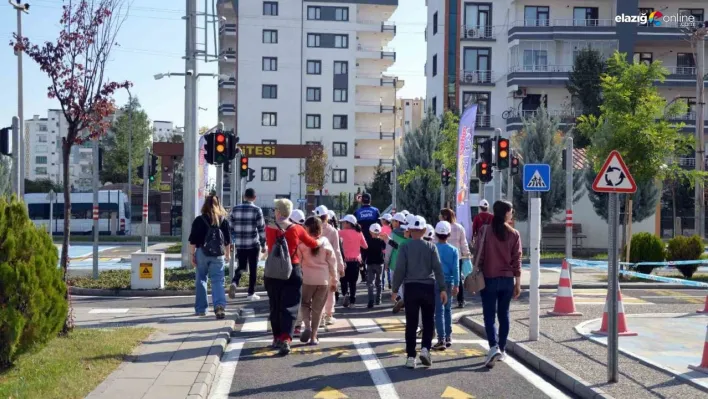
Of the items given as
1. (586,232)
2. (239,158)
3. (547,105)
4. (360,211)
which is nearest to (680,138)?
(360,211)

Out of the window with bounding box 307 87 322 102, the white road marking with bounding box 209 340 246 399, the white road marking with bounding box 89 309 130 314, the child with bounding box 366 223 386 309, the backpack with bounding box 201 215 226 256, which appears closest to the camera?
the white road marking with bounding box 209 340 246 399

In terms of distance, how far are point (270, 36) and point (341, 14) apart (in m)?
6.62

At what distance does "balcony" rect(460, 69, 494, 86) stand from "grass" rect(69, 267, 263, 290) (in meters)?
40.4

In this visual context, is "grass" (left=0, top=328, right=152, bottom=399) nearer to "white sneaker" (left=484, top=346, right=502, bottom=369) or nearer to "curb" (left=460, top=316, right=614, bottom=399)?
"white sneaker" (left=484, top=346, right=502, bottom=369)

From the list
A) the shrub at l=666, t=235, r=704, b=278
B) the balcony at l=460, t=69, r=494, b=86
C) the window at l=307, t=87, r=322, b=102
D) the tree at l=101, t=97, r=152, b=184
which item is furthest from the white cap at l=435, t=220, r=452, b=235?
the tree at l=101, t=97, r=152, b=184

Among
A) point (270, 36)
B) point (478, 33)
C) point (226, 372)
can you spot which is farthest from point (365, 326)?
point (270, 36)

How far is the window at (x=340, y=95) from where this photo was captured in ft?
241

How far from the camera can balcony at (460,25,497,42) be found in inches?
2338

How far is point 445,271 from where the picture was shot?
35.4 feet

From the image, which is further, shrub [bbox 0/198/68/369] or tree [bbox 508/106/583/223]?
tree [bbox 508/106/583/223]

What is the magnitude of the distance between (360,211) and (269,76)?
5619 cm

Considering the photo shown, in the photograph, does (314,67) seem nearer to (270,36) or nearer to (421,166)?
(270,36)

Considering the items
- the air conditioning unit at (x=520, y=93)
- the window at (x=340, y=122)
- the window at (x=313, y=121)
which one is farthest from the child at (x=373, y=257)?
the window at (x=340, y=122)

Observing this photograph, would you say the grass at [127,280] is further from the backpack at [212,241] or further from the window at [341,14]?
the window at [341,14]
